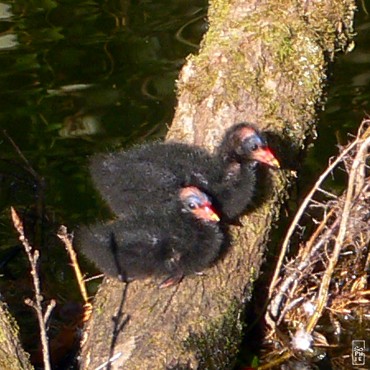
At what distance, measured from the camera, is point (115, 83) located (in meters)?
8.56

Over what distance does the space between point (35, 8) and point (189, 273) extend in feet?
19.3

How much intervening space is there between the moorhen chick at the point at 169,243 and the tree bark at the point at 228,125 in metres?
0.07

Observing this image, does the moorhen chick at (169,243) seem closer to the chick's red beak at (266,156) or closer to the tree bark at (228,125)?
the tree bark at (228,125)

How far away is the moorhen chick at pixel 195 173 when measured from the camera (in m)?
4.77

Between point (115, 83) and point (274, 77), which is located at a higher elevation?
point (274, 77)

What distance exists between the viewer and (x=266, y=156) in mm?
4840

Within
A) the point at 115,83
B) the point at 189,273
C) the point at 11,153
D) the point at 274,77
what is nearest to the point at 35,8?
the point at 115,83

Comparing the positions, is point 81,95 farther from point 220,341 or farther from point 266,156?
point 220,341

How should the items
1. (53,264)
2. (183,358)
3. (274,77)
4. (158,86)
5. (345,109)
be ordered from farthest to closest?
(158,86), (345,109), (53,264), (274,77), (183,358)

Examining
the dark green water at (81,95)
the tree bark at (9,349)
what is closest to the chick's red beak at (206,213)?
the tree bark at (9,349)

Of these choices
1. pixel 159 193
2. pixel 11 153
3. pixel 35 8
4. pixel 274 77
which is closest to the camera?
pixel 159 193

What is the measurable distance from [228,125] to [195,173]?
1.47 feet

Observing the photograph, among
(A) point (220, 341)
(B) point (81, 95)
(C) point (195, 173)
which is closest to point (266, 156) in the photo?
(C) point (195, 173)

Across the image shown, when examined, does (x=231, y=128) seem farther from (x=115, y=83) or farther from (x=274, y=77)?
(x=115, y=83)
